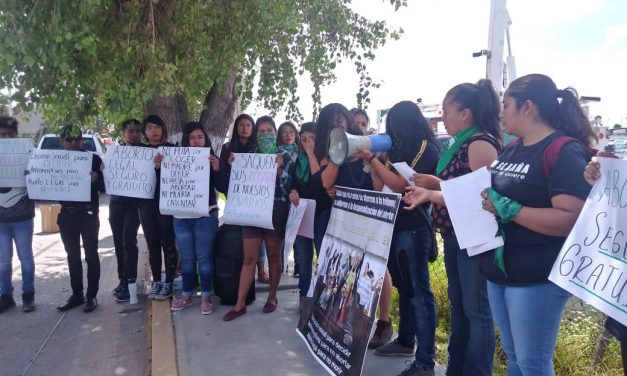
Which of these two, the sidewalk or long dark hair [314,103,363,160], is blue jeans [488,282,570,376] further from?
long dark hair [314,103,363,160]

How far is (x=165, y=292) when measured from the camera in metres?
5.20

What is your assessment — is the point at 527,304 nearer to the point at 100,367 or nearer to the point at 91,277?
the point at 100,367

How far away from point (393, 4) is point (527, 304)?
4.09 meters

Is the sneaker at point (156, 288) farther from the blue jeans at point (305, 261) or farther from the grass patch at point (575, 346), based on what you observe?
the grass patch at point (575, 346)

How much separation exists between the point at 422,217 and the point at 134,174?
10.4ft

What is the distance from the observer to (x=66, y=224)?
16.8 feet

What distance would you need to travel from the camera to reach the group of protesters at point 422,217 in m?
2.19

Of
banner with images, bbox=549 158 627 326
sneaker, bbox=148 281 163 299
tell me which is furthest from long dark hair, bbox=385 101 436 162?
sneaker, bbox=148 281 163 299

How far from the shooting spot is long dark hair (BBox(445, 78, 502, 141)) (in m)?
2.73

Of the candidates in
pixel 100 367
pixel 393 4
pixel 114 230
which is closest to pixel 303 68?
pixel 393 4

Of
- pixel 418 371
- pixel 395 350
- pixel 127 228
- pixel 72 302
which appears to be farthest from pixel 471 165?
pixel 72 302

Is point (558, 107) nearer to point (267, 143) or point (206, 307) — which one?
point (267, 143)

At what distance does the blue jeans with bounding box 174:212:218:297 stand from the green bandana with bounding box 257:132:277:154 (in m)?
0.85

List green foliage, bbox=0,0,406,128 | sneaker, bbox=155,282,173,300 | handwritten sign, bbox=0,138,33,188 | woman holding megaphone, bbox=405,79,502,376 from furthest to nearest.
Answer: sneaker, bbox=155,282,173,300 → handwritten sign, bbox=0,138,33,188 → green foliage, bbox=0,0,406,128 → woman holding megaphone, bbox=405,79,502,376
